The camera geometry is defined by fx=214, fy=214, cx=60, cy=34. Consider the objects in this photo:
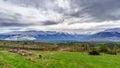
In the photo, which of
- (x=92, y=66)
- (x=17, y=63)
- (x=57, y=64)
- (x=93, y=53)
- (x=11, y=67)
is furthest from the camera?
(x=93, y=53)

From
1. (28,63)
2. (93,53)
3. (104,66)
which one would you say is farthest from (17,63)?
(93,53)

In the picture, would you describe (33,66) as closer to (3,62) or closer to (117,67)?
(3,62)

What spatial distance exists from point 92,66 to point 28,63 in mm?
12899

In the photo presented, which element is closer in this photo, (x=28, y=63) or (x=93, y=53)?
(x=28, y=63)

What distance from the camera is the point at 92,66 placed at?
135 feet

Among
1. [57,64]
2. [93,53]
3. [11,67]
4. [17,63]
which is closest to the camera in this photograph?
[11,67]

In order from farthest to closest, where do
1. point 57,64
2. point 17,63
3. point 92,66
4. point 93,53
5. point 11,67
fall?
point 93,53
point 92,66
point 57,64
point 17,63
point 11,67

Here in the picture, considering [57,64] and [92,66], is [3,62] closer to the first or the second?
[57,64]

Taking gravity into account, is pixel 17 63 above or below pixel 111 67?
above

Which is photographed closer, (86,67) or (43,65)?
(43,65)

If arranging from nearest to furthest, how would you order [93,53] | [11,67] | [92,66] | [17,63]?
[11,67]
[17,63]
[92,66]
[93,53]

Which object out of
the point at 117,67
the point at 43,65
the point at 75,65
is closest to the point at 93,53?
the point at 117,67

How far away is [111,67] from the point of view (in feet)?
141

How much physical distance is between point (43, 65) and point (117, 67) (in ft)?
54.0
